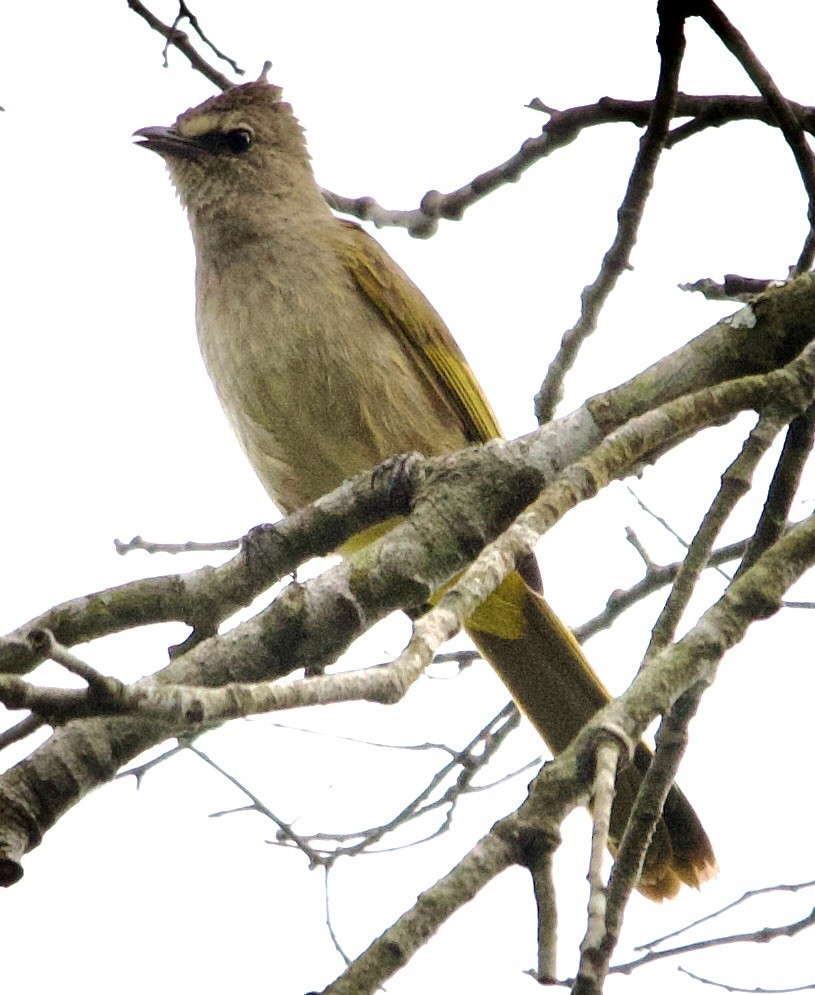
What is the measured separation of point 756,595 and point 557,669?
209 cm

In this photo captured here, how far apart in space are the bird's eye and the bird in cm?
45

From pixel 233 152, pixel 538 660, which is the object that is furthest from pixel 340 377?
pixel 233 152

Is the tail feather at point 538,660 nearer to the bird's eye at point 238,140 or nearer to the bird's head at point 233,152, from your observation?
the bird's head at point 233,152

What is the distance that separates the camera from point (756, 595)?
3086 mm

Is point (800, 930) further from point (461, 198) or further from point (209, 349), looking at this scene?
point (209, 349)

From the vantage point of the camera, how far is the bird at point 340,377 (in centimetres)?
507

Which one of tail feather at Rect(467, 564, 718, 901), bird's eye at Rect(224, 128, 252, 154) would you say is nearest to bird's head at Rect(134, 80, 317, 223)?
bird's eye at Rect(224, 128, 252, 154)

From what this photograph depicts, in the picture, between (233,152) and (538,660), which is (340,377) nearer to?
(538,660)

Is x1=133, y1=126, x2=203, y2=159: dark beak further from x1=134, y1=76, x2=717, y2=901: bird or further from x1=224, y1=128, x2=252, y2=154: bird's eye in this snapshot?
x1=134, y1=76, x2=717, y2=901: bird

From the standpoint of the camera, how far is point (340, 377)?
16.7ft

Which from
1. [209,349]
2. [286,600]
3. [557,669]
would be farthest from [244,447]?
[286,600]

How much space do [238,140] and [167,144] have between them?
33 centimetres

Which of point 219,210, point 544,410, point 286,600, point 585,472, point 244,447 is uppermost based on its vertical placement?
point 219,210

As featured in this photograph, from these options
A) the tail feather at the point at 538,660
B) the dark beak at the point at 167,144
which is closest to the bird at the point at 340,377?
the tail feather at the point at 538,660
